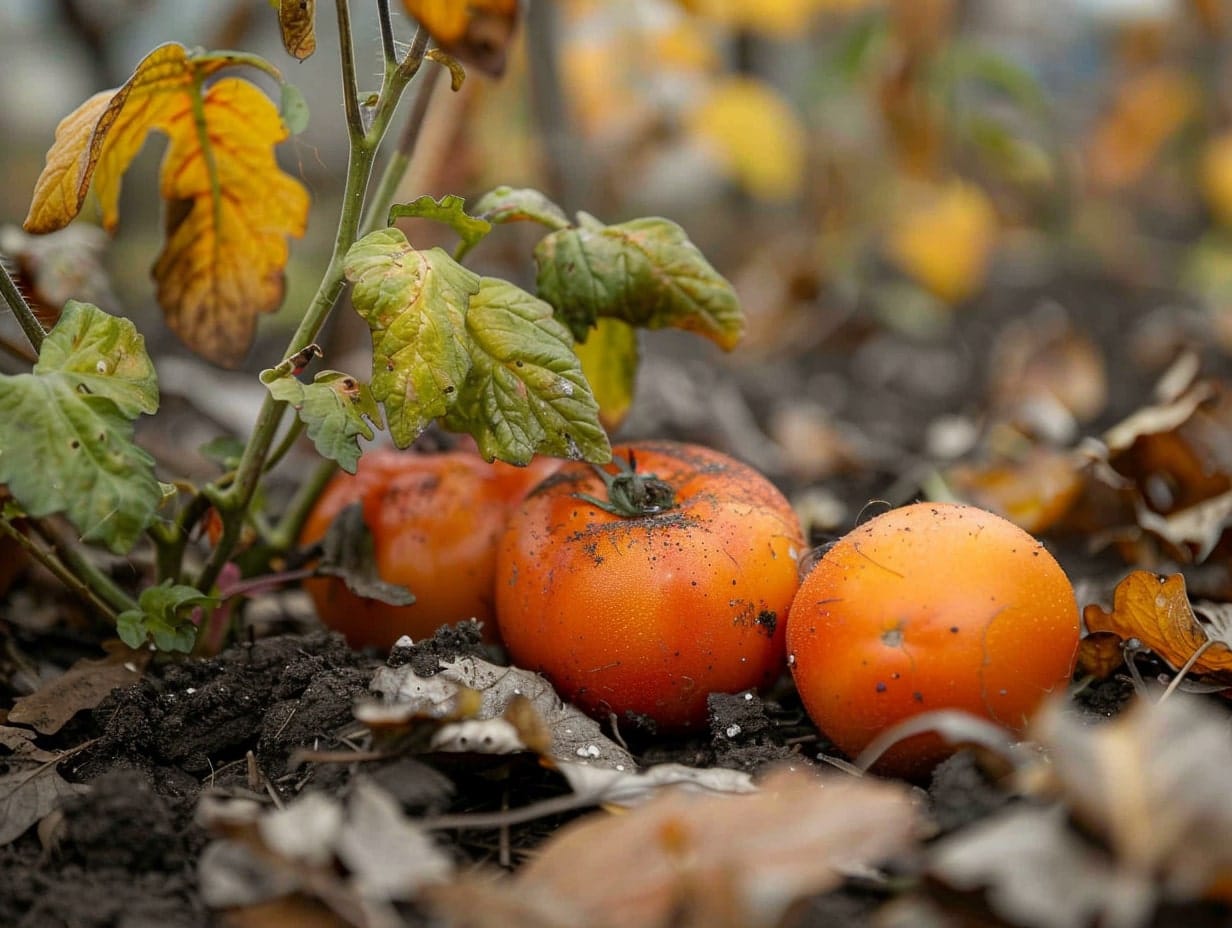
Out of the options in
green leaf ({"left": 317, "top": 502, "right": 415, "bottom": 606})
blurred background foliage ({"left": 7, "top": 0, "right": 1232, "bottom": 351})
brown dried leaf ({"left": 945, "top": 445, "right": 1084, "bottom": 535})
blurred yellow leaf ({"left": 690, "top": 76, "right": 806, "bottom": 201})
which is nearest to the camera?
green leaf ({"left": 317, "top": 502, "right": 415, "bottom": 606})

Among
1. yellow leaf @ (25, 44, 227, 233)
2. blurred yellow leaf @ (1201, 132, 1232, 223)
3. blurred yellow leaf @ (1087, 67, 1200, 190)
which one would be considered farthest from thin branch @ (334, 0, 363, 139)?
blurred yellow leaf @ (1087, 67, 1200, 190)

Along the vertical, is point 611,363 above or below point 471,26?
below

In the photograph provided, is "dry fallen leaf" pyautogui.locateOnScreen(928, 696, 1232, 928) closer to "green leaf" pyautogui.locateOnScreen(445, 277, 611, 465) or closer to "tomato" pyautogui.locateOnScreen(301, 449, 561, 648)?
"green leaf" pyautogui.locateOnScreen(445, 277, 611, 465)

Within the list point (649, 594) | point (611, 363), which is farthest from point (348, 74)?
point (649, 594)

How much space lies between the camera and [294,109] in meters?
1.38

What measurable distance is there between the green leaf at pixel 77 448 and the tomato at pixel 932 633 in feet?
2.33

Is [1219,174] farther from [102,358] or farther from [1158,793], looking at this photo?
[102,358]

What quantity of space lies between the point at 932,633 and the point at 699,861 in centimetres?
43

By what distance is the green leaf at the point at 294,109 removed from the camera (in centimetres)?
137

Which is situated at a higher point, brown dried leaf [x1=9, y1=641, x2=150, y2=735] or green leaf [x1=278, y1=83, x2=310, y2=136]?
green leaf [x1=278, y1=83, x2=310, y2=136]

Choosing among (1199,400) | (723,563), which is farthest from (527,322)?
(1199,400)

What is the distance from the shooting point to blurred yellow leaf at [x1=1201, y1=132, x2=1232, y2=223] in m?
4.53

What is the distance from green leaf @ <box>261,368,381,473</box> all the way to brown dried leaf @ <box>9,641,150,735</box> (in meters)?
0.45

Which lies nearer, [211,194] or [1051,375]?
[211,194]
